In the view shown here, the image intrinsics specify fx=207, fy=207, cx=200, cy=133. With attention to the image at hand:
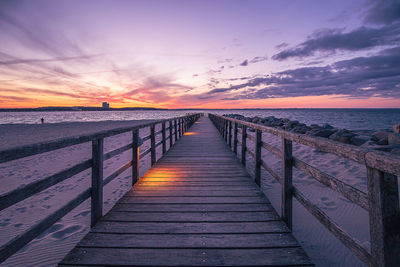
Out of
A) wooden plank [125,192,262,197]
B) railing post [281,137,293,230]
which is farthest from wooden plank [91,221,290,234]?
wooden plank [125,192,262,197]

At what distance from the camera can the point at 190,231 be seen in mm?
2363

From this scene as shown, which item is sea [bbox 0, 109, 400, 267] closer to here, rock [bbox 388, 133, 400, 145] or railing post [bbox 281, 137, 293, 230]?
railing post [bbox 281, 137, 293, 230]

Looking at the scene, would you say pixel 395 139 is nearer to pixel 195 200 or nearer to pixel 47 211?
pixel 195 200

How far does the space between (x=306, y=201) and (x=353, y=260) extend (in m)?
1.30

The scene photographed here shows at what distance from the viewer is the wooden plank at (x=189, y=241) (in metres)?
2.10

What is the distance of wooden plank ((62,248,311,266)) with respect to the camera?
6.14 feet

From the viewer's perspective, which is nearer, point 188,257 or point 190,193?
point 188,257

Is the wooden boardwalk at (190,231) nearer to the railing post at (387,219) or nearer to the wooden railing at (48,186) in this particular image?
the wooden railing at (48,186)

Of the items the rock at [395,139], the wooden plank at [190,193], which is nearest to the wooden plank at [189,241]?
the wooden plank at [190,193]

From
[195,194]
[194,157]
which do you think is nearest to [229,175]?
[195,194]

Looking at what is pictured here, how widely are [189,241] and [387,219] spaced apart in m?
1.67

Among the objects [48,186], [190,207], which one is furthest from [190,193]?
[48,186]

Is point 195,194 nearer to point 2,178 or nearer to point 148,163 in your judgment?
point 148,163

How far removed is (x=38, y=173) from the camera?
21.9 feet
